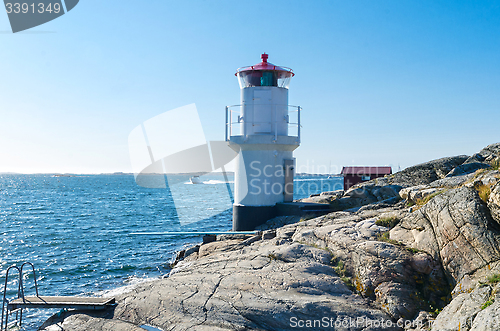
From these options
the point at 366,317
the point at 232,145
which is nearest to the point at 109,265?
the point at 232,145

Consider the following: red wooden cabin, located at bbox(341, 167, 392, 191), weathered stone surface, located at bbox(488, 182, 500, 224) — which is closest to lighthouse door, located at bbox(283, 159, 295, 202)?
red wooden cabin, located at bbox(341, 167, 392, 191)

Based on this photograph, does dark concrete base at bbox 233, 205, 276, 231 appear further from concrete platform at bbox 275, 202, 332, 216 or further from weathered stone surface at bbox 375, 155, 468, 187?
weathered stone surface at bbox 375, 155, 468, 187

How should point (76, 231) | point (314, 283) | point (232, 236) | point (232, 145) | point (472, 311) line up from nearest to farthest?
1. point (472, 311)
2. point (314, 283)
3. point (232, 236)
4. point (232, 145)
5. point (76, 231)

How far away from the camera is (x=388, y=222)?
890 centimetres

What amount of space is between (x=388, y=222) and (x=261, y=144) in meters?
7.00

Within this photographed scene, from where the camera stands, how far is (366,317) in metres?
6.48

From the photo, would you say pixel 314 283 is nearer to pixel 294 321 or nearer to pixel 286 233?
pixel 294 321

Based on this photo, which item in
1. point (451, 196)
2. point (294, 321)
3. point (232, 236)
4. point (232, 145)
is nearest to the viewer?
point (294, 321)

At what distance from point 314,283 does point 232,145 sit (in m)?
8.80

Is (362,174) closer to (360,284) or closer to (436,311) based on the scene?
(360,284)

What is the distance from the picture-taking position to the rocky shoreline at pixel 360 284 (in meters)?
6.30

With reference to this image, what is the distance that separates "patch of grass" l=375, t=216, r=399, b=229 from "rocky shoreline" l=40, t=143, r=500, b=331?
22 millimetres

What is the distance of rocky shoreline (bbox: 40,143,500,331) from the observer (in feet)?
20.7

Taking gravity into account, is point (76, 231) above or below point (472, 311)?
below
